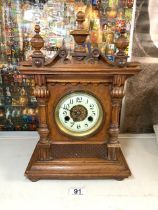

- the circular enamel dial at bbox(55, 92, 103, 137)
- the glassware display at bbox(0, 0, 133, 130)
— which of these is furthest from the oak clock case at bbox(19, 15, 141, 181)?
the glassware display at bbox(0, 0, 133, 130)

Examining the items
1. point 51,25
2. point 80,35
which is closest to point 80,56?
point 80,35

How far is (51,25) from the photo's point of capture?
1109 millimetres

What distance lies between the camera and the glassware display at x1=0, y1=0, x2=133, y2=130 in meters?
1.08

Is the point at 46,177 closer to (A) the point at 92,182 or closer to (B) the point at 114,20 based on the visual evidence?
(A) the point at 92,182

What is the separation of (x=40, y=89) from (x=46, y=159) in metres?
0.25

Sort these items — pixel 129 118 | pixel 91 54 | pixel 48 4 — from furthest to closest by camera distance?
pixel 129 118 → pixel 48 4 → pixel 91 54

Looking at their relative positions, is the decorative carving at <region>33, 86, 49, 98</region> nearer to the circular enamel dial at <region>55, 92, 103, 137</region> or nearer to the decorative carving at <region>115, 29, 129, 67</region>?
the circular enamel dial at <region>55, 92, 103, 137</region>

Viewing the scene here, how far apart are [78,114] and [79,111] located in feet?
0.04

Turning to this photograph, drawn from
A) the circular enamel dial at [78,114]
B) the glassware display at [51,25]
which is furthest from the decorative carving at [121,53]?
the glassware display at [51,25]

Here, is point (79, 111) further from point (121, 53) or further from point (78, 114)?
point (121, 53)

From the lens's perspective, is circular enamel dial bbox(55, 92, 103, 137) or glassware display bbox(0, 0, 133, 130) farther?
glassware display bbox(0, 0, 133, 130)

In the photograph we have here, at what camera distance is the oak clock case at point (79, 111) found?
0.80 m

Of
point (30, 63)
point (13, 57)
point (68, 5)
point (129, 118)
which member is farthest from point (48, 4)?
point (129, 118)

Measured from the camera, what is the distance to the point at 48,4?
108cm
